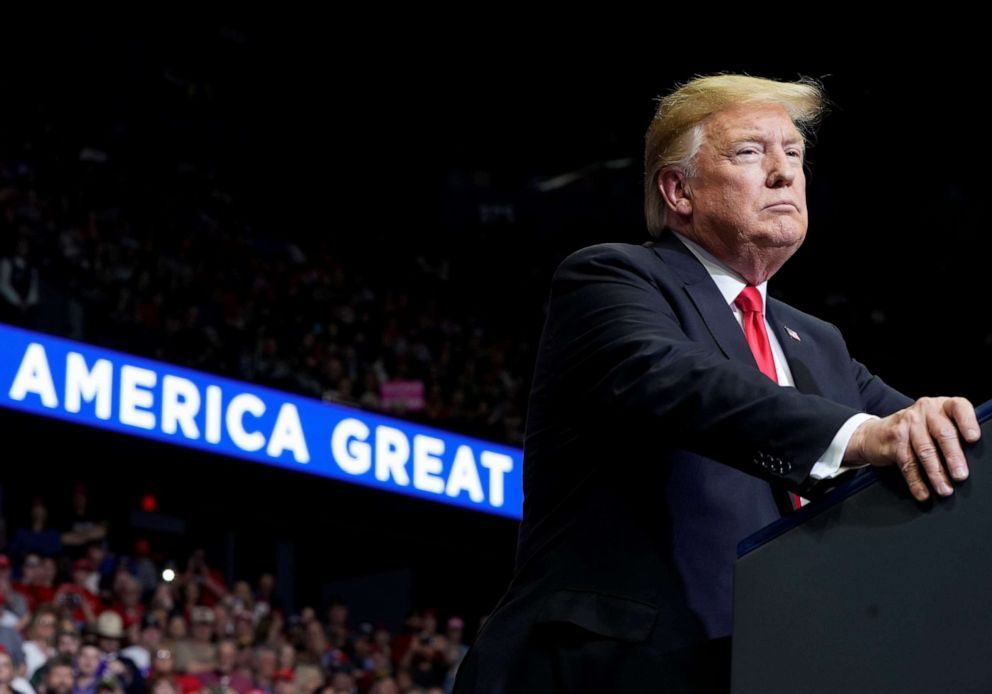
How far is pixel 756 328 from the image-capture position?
Result: 1797mm

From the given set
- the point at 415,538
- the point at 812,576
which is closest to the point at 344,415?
the point at 415,538

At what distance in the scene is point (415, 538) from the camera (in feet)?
37.3

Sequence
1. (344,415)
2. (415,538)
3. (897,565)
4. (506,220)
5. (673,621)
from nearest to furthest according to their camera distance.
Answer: (897,565) < (673,621) < (344,415) < (415,538) < (506,220)

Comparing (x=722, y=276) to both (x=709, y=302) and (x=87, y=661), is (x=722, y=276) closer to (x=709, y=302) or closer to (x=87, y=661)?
(x=709, y=302)

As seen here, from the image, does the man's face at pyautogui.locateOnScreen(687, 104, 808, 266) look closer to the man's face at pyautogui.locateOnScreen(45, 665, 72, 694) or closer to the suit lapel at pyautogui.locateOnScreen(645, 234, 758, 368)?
the suit lapel at pyautogui.locateOnScreen(645, 234, 758, 368)

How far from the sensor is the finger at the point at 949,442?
1299mm

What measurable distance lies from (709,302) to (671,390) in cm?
26

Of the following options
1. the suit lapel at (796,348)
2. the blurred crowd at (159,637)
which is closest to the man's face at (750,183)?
the suit lapel at (796,348)

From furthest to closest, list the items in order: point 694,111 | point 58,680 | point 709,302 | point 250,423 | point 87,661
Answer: point 250,423 < point 87,661 < point 58,680 < point 694,111 < point 709,302

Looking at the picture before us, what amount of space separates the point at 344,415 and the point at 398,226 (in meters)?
8.41

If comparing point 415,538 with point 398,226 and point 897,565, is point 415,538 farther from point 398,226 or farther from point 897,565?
point 897,565

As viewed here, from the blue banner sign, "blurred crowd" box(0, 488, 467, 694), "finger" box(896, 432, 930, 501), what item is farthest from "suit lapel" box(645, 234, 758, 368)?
the blue banner sign

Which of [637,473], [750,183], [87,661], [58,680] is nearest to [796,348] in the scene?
[750,183]

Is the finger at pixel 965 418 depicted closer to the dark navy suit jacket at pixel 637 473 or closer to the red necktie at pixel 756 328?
the dark navy suit jacket at pixel 637 473
